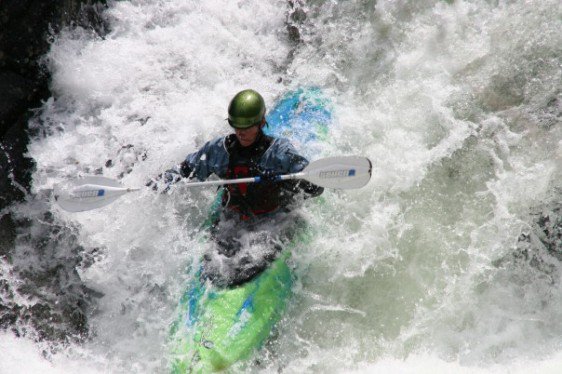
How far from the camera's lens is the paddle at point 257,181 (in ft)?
12.2

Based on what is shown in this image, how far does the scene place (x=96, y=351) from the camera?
414 cm

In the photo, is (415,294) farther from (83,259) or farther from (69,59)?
(69,59)

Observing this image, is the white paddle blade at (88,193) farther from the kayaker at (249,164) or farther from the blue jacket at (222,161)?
the blue jacket at (222,161)

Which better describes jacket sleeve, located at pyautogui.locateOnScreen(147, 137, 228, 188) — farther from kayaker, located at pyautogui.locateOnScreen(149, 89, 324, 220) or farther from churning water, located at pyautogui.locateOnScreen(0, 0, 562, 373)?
churning water, located at pyautogui.locateOnScreen(0, 0, 562, 373)

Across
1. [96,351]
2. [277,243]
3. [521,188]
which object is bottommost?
[96,351]

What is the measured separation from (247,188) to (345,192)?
1096mm

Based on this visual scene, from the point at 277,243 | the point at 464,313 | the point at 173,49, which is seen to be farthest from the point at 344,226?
the point at 173,49

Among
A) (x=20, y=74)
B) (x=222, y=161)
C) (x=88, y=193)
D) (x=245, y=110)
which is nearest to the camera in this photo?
(x=245, y=110)

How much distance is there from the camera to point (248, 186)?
3828mm

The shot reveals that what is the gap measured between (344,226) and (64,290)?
249cm

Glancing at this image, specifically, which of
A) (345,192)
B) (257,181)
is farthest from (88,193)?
(345,192)

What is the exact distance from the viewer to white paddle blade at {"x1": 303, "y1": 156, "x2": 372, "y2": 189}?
3770 mm

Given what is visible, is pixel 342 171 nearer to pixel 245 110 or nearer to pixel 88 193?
pixel 245 110

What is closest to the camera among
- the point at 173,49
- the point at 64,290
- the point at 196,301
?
the point at 196,301
